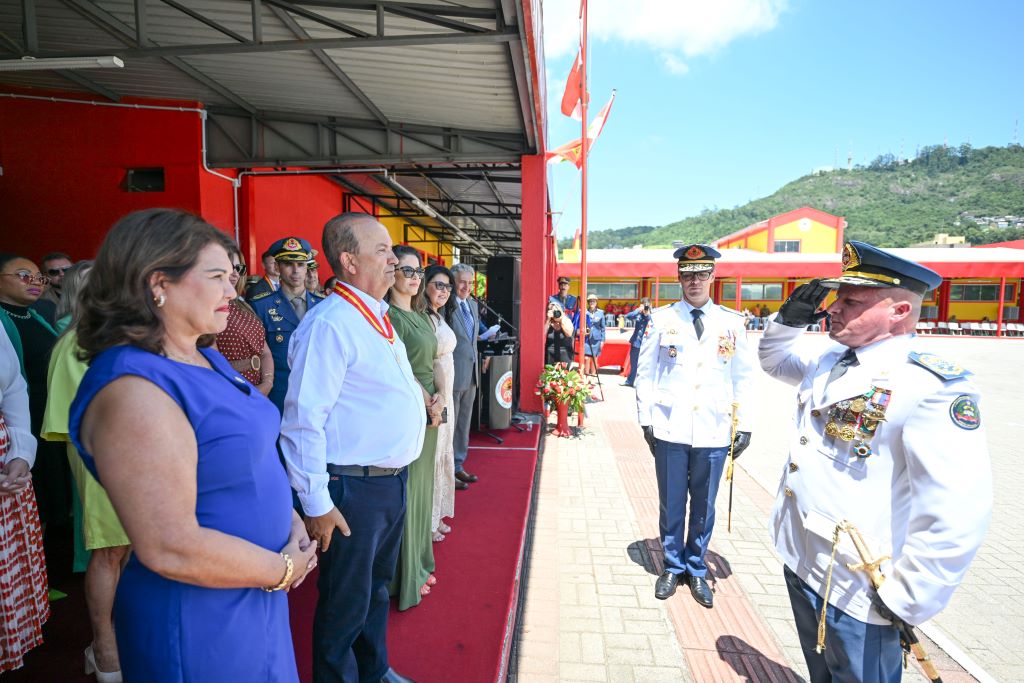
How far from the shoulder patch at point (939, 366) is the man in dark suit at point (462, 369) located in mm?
3226

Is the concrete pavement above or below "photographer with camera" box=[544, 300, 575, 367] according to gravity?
below

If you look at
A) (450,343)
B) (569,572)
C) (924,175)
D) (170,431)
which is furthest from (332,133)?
(924,175)

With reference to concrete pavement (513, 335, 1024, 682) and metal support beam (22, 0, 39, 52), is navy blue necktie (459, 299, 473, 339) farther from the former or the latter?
metal support beam (22, 0, 39, 52)

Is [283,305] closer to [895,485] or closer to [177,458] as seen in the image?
[177,458]

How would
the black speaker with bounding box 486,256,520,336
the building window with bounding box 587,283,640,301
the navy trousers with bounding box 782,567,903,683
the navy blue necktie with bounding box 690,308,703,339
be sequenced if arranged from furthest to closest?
the building window with bounding box 587,283,640,301
the black speaker with bounding box 486,256,520,336
the navy blue necktie with bounding box 690,308,703,339
the navy trousers with bounding box 782,567,903,683

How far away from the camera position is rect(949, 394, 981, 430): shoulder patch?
1.33 metres

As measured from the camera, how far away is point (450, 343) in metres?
3.45

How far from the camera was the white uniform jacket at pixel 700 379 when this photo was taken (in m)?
2.97

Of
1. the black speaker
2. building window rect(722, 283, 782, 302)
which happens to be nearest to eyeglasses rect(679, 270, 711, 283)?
the black speaker

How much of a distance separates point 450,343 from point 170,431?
2.51 meters

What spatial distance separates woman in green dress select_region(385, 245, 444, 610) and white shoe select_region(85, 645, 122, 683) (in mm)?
1138

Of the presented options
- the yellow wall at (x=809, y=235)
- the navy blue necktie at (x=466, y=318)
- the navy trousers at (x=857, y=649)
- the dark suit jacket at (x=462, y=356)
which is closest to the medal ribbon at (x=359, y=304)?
the navy trousers at (x=857, y=649)

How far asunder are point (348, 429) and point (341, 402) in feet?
0.31

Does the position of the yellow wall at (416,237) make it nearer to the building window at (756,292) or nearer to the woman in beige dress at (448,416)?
the woman in beige dress at (448,416)
